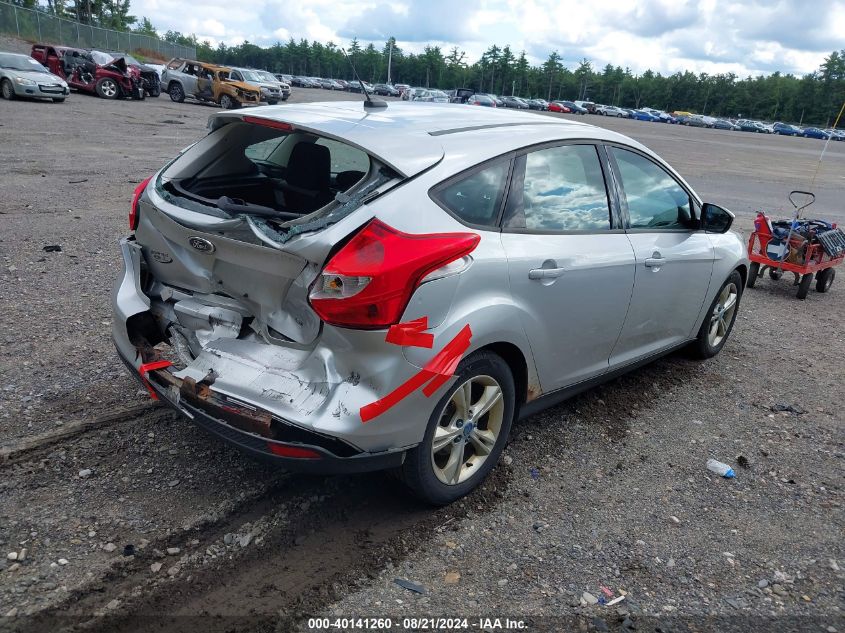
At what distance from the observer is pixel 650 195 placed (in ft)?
14.7

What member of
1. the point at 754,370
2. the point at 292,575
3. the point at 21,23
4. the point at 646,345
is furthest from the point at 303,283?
the point at 21,23

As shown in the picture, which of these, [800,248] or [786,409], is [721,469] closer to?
[786,409]

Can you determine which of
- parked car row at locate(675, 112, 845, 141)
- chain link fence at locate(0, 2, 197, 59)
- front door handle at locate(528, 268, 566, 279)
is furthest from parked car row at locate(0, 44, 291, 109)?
parked car row at locate(675, 112, 845, 141)

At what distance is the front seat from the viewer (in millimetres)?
3883

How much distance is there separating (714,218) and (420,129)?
2524 millimetres

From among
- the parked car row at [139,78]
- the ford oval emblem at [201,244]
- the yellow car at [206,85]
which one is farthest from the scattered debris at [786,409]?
the yellow car at [206,85]

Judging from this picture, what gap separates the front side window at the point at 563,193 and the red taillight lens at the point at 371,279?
0.76 meters

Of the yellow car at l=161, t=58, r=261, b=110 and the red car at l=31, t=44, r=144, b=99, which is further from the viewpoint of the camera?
the yellow car at l=161, t=58, r=261, b=110

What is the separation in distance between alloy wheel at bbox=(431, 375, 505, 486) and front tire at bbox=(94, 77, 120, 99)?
29071mm

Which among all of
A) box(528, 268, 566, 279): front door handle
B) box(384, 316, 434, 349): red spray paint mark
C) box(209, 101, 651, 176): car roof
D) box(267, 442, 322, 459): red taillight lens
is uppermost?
box(209, 101, 651, 176): car roof

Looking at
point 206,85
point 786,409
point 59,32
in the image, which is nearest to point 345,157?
point 786,409

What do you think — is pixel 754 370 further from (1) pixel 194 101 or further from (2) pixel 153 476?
(1) pixel 194 101

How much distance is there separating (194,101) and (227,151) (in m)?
32.0

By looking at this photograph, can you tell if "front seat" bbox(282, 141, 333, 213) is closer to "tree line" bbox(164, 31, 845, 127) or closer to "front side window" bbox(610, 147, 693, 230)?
"front side window" bbox(610, 147, 693, 230)
